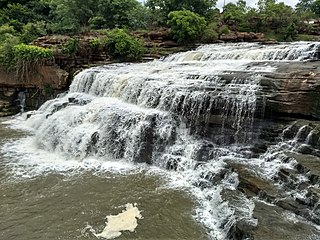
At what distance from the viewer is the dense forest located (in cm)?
2088

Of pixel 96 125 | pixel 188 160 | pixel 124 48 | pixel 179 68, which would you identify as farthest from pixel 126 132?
pixel 124 48

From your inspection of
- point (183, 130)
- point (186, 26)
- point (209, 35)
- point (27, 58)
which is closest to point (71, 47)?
point (27, 58)

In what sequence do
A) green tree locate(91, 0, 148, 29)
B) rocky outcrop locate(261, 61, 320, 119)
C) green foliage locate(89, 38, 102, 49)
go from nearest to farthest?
rocky outcrop locate(261, 61, 320, 119) < green foliage locate(89, 38, 102, 49) < green tree locate(91, 0, 148, 29)

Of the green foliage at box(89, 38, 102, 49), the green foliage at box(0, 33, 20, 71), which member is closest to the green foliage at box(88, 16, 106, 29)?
the green foliage at box(89, 38, 102, 49)

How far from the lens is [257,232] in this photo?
5.72 m

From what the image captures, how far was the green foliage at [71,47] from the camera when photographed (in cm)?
1790

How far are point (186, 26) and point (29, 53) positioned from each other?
32.5 feet

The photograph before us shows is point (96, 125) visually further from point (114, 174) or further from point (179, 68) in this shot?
point (179, 68)

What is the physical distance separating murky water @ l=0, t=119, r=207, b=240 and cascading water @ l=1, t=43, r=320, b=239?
1.69 feet

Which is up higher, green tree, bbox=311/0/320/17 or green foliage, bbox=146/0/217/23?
green tree, bbox=311/0/320/17

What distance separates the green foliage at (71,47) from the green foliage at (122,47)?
5.86 ft

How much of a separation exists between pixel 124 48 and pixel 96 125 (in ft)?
29.1

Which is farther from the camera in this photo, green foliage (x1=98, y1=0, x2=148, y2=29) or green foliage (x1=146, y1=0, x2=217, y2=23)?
green foliage (x1=146, y1=0, x2=217, y2=23)

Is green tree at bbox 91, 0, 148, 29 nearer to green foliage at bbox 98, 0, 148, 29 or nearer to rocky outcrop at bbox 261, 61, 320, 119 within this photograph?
green foliage at bbox 98, 0, 148, 29
